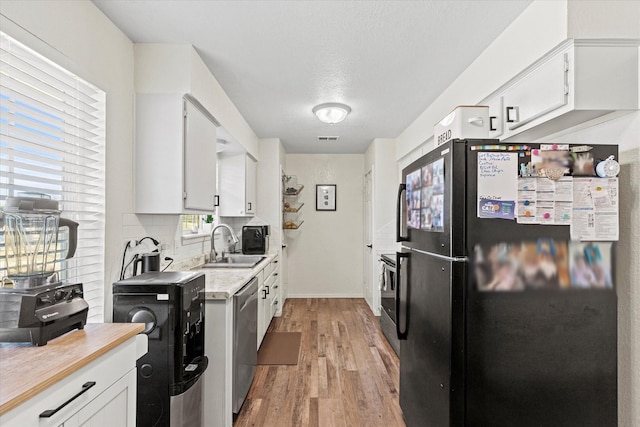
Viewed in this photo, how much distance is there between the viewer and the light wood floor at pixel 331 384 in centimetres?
239

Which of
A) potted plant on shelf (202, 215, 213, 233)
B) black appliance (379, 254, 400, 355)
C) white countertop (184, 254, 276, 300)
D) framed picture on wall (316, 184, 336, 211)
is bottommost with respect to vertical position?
black appliance (379, 254, 400, 355)

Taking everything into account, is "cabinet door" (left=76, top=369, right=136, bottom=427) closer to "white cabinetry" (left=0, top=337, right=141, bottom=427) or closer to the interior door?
"white cabinetry" (left=0, top=337, right=141, bottom=427)

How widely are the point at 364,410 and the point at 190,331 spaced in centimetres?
143

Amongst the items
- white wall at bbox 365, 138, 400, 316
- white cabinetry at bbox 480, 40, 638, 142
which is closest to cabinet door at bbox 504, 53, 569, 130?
white cabinetry at bbox 480, 40, 638, 142

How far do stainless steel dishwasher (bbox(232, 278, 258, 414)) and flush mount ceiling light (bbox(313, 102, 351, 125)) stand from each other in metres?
1.75

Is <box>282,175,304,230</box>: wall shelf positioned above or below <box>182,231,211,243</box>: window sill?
above

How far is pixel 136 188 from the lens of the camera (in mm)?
2182

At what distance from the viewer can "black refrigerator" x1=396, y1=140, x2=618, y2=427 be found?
1420 mm

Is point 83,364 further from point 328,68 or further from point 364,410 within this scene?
point 328,68

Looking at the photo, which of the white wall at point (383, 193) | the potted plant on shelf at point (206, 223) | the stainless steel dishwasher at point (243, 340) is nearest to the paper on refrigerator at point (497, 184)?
the stainless steel dishwasher at point (243, 340)

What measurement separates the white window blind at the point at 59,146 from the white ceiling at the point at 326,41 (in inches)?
20.5

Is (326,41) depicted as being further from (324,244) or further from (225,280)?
(324,244)

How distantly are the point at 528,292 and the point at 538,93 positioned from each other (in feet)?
3.34

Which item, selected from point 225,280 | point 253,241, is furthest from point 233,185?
point 225,280
